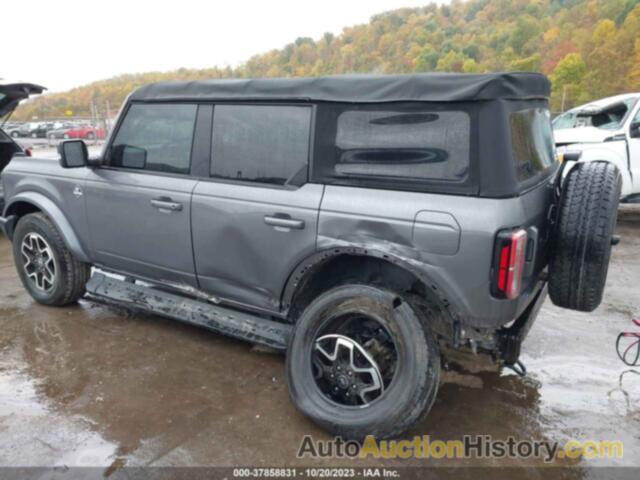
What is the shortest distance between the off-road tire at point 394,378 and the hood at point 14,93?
618 centimetres

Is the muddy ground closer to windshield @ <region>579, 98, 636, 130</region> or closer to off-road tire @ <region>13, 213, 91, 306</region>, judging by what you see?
off-road tire @ <region>13, 213, 91, 306</region>

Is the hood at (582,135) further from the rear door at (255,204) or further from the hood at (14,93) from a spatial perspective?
the hood at (14,93)

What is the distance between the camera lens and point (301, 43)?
316 feet

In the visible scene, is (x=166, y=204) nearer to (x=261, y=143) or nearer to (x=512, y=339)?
(x=261, y=143)

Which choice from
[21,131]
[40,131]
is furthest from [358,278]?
[21,131]

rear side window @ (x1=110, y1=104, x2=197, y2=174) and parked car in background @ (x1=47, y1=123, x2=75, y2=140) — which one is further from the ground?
rear side window @ (x1=110, y1=104, x2=197, y2=174)

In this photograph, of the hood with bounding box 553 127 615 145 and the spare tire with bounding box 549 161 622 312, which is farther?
the hood with bounding box 553 127 615 145

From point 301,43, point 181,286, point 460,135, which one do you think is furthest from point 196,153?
point 301,43

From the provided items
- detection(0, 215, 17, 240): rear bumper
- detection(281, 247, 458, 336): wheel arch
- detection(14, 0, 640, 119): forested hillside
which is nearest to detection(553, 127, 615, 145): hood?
detection(281, 247, 458, 336): wheel arch

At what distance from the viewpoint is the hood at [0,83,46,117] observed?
668 centimetres

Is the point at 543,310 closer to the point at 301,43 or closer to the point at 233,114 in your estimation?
the point at 233,114

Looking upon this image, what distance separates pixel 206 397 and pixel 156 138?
182cm

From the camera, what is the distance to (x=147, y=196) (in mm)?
3418

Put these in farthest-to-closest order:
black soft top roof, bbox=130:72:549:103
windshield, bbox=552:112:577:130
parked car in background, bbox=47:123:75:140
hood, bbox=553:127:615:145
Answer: parked car in background, bbox=47:123:75:140 → windshield, bbox=552:112:577:130 → hood, bbox=553:127:615:145 → black soft top roof, bbox=130:72:549:103
